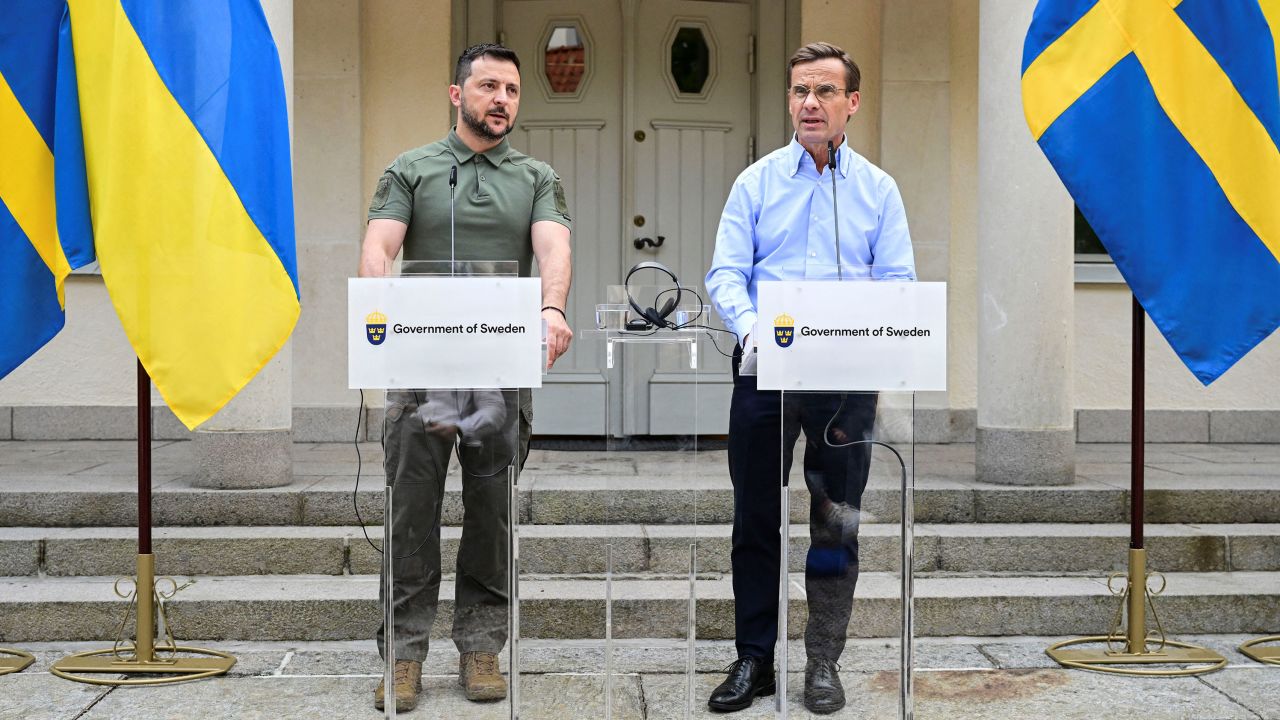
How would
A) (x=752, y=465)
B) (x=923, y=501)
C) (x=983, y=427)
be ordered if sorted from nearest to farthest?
(x=752, y=465)
(x=923, y=501)
(x=983, y=427)

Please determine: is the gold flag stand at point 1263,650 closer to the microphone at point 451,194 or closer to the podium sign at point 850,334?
A: the podium sign at point 850,334

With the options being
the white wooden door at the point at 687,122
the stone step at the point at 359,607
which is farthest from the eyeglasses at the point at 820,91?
the white wooden door at the point at 687,122

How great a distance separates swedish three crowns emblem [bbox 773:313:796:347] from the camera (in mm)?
3625

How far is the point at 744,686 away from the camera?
4.12 metres

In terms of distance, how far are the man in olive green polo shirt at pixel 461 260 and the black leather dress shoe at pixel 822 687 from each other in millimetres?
894

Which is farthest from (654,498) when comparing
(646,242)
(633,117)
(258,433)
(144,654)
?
(633,117)

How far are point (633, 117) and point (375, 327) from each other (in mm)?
5135

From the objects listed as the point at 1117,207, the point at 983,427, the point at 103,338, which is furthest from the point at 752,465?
the point at 103,338

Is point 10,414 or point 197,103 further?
point 10,414

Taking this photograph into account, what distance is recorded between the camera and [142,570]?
461 cm

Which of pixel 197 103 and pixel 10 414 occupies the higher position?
pixel 197 103

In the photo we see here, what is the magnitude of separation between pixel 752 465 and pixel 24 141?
2.64 m

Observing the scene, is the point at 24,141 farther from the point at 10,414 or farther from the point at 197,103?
the point at 10,414

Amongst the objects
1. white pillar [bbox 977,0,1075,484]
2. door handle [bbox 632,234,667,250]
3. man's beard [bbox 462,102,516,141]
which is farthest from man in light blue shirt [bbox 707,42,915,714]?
door handle [bbox 632,234,667,250]
